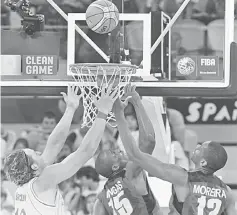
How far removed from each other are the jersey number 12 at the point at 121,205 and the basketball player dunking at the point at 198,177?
0.35 metres

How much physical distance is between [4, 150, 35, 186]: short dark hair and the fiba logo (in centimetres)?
204

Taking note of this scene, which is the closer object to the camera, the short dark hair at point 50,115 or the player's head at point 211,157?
the player's head at point 211,157

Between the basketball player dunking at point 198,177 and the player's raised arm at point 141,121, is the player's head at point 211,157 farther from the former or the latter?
the player's raised arm at point 141,121

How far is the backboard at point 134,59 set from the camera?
5.44 m

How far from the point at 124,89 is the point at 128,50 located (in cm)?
78

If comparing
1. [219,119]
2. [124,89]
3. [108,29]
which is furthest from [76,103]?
[219,119]

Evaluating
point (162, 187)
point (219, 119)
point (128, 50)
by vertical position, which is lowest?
point (162, 187)

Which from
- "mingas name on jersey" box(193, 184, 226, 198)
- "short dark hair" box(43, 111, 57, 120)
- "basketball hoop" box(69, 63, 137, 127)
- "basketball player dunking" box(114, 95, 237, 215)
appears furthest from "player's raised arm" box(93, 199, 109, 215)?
"short dark hair" box(43, 111, 57, 120)

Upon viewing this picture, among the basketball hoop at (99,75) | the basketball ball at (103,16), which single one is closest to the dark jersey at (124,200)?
the basketball hoop at (99,75)

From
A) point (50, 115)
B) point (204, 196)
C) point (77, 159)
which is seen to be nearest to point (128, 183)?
point (204, 196)

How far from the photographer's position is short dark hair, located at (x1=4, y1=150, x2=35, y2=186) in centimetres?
411

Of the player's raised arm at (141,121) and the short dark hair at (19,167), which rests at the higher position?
the player's raised arm at (141,121)

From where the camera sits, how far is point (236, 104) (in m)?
8.36

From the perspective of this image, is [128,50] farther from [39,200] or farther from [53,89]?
[39,200]
